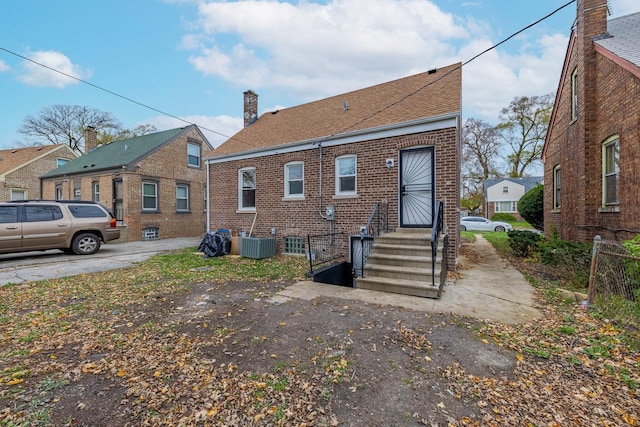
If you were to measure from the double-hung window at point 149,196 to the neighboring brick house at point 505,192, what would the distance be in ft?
135

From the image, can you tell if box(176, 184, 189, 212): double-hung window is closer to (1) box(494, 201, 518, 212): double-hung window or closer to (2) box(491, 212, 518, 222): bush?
(2) box(491, 212, 518, 222): bush

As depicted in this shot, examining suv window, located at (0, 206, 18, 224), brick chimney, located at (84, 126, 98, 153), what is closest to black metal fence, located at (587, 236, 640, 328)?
suv window, located at (0, 206, 18, 224)

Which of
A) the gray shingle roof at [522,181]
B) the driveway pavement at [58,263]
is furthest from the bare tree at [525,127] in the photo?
the driveway pavement at [58,263]

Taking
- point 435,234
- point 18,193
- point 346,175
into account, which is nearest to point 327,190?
point 346,175

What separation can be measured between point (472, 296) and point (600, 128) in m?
5.98

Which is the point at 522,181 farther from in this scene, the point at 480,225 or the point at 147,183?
the point at 147,183

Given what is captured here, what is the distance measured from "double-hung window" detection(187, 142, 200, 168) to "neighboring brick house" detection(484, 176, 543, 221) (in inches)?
1524

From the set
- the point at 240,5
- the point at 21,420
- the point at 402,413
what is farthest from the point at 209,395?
the point at 240,5

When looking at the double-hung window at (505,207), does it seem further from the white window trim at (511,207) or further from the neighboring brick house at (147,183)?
the neighboring brick house at (147,183)

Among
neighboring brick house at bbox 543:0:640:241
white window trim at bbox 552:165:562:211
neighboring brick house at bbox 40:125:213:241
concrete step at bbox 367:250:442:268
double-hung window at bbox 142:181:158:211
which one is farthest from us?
double-hung window at bbox 142:181:158:211

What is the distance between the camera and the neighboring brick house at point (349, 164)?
24.6 feet

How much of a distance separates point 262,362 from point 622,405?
3.23 m

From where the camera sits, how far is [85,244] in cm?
1056

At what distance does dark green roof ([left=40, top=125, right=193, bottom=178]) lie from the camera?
52.7ft
